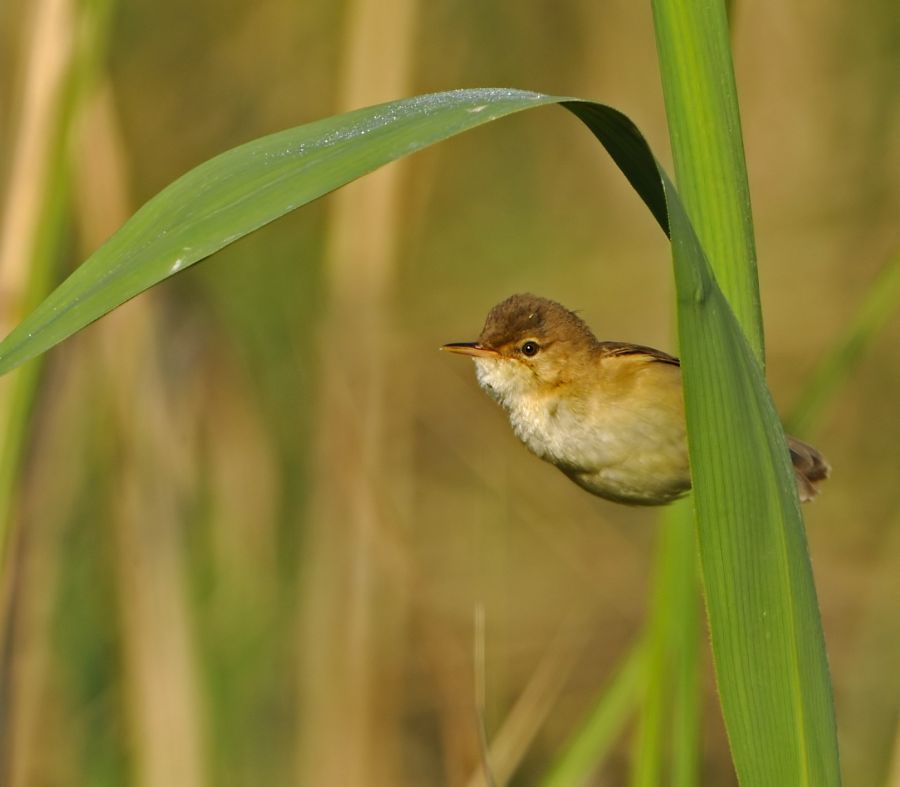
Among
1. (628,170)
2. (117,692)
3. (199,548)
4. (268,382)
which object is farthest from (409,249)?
(628,170)

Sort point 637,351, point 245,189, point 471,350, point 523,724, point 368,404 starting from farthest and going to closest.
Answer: point 368,404
point 523,724
point 471,350
point 637,351
point 245,189

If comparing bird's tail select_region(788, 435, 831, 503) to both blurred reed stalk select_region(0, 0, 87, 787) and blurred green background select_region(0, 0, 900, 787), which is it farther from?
blurred reed stalk select_region(0, 0, 87, 787)

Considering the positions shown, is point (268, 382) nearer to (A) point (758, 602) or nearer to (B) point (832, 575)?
(B) point (832, 575)

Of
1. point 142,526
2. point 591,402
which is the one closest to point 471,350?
point 591,402

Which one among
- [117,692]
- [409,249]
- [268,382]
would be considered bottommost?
[117,692]

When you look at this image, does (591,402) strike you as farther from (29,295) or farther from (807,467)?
(29,295)

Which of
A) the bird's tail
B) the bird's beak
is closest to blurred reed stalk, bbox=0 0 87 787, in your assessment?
the bird's beak
